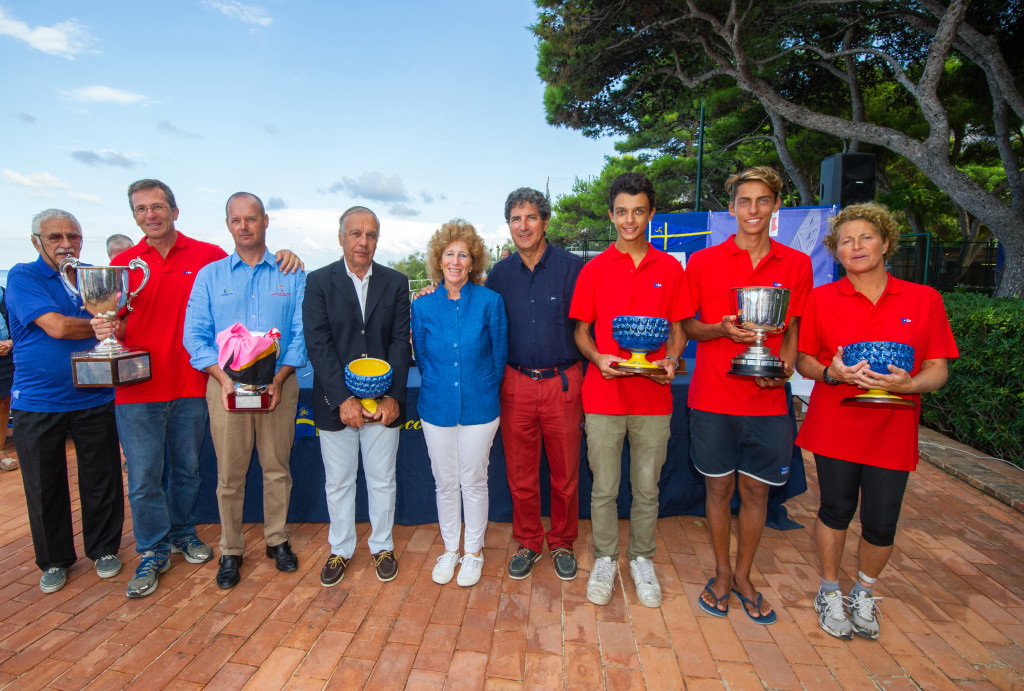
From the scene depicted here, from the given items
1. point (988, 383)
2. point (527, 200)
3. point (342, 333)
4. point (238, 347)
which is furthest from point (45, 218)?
point (988, 383)

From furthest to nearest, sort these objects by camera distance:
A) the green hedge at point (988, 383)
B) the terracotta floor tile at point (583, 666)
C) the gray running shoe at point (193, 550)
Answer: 1. the green hedge at point (988, 383)
2. the gray running shoe at point (193, 550)
3. the terracotta floor tile at point (583, 666)

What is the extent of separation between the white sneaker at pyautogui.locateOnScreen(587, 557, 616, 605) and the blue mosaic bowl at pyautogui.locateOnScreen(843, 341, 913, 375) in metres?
1.57

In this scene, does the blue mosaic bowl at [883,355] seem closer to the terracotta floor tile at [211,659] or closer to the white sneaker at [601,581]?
the white sneaker at [601,581]

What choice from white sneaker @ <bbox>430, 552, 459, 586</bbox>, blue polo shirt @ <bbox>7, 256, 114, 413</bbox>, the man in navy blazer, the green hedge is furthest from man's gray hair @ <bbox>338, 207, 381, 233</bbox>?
the green hedge

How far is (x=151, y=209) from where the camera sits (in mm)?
2838

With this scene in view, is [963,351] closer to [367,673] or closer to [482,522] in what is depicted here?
[482,522]

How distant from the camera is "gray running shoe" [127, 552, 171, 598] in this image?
9.02 feet

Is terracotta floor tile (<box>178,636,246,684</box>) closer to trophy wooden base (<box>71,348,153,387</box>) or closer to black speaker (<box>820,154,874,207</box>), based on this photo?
trophy wooden base (<box>71,348,153,387</box>)

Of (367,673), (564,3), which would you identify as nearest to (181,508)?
(367,673)

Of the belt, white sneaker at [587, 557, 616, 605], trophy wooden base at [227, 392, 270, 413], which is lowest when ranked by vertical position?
white sneaker at [587, 557, 616, 605]

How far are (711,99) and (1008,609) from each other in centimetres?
1278

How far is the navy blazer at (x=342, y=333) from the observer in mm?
2709

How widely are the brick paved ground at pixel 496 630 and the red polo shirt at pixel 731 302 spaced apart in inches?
43.4

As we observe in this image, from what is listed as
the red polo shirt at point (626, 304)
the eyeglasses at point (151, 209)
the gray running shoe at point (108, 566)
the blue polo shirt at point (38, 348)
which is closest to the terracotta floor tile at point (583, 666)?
the red polo shirt at point (626, 304)
